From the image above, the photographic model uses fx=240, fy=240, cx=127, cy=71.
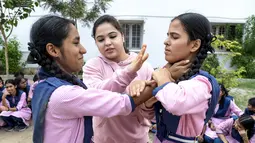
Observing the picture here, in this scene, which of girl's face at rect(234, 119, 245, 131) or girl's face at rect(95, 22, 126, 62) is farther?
girl's face at rect(234, 119, 245, 131)

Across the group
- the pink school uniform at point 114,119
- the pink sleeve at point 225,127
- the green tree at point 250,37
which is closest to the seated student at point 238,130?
the pink sleeve at point 225,127

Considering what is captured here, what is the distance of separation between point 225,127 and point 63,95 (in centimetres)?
344

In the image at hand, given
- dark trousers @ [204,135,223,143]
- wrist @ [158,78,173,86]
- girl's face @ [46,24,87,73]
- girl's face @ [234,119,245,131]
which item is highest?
girl's face @ [46,24,87,73]

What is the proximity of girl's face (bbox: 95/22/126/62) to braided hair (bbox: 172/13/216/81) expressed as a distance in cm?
45

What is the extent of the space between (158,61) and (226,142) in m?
7.41

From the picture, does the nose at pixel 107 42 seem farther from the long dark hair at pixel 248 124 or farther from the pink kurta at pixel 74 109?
the long dark hair at pixel 248 124

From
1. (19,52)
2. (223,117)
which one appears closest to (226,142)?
(223,117)

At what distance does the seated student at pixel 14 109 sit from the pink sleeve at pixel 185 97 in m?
4.64

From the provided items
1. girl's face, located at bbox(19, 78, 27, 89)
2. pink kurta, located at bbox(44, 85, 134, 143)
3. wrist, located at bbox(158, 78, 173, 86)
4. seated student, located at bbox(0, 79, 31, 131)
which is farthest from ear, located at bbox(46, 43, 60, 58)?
girl's face, located at bbox(19, 78, 27, 89)

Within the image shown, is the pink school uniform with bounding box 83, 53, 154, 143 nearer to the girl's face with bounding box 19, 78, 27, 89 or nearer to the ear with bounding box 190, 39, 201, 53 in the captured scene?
the ear with bounding box 190, 39, 201, 53

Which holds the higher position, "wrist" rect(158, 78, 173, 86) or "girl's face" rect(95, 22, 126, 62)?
"girl's face" rect(95, 22, 126, 62)

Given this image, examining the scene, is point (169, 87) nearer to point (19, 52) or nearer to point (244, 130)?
point (244, 130)

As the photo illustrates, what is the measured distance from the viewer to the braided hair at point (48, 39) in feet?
4.14

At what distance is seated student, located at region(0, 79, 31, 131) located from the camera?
4.99 metres
